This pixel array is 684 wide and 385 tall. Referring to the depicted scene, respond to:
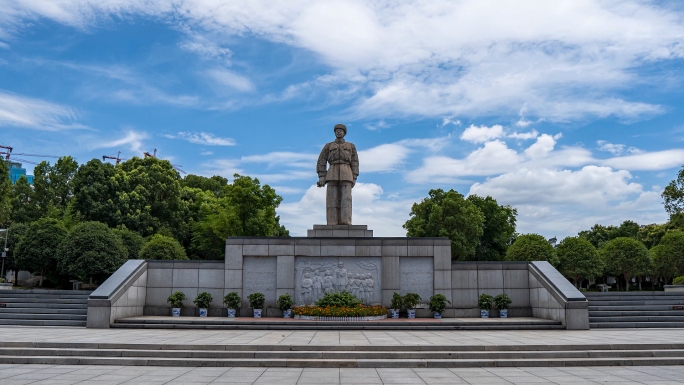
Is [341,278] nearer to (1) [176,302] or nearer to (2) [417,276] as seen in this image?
(2) [417,276]

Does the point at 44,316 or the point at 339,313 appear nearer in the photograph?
the point at 339,313

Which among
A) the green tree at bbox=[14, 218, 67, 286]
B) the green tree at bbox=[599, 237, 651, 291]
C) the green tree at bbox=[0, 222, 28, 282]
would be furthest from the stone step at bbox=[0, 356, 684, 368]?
the green tree at bbox=[599, 237, 651, 291]

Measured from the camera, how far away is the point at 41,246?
32438 millimetres

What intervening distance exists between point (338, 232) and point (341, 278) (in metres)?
1.68

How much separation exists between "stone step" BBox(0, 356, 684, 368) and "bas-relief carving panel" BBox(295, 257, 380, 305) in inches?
289

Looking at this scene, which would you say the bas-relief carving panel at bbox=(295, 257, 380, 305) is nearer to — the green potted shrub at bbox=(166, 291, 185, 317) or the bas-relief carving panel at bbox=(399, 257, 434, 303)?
the bas-relief carving panel at bbox=(399, 257, 434, 303)

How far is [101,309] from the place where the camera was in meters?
15.4

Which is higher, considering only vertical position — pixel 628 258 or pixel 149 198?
pixel 149 198

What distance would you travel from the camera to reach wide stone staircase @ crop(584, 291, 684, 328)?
1591 cm

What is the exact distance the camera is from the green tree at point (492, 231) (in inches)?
1743

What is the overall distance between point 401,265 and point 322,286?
110 inches

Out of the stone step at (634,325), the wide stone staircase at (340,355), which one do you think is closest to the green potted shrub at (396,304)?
the stone step at (634,325)

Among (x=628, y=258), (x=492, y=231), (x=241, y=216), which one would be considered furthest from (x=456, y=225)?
(x=241, y=216)

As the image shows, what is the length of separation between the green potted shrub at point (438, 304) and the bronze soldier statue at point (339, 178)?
398 centimetres
